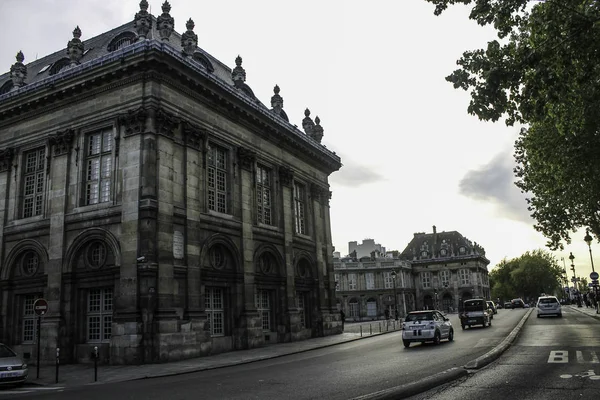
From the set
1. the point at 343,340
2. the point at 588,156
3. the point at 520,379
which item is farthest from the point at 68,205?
the point at 588,156

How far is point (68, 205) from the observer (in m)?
25.4

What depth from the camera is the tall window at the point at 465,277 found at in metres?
101

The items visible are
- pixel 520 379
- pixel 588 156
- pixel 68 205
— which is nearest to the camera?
pixel 520 379

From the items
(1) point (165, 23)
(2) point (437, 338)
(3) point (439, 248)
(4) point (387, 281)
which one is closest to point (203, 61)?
(1) point (165, 23)

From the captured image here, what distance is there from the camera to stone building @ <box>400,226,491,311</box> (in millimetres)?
100375

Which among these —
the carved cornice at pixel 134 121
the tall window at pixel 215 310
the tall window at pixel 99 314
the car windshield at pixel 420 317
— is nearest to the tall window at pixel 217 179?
the tall window at pixel 215 310

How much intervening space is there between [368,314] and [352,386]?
7837 cm

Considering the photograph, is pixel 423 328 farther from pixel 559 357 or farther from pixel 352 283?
pixel 352 283

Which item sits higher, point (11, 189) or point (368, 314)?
point (11, 189)

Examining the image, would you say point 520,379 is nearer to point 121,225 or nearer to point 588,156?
point 588,156

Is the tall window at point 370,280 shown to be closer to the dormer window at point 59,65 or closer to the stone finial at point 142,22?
the dormer window at point 59,65

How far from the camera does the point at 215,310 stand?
88.5ft

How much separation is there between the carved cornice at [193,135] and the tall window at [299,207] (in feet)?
37.8

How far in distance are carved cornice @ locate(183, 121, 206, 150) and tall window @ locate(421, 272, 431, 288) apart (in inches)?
3314
